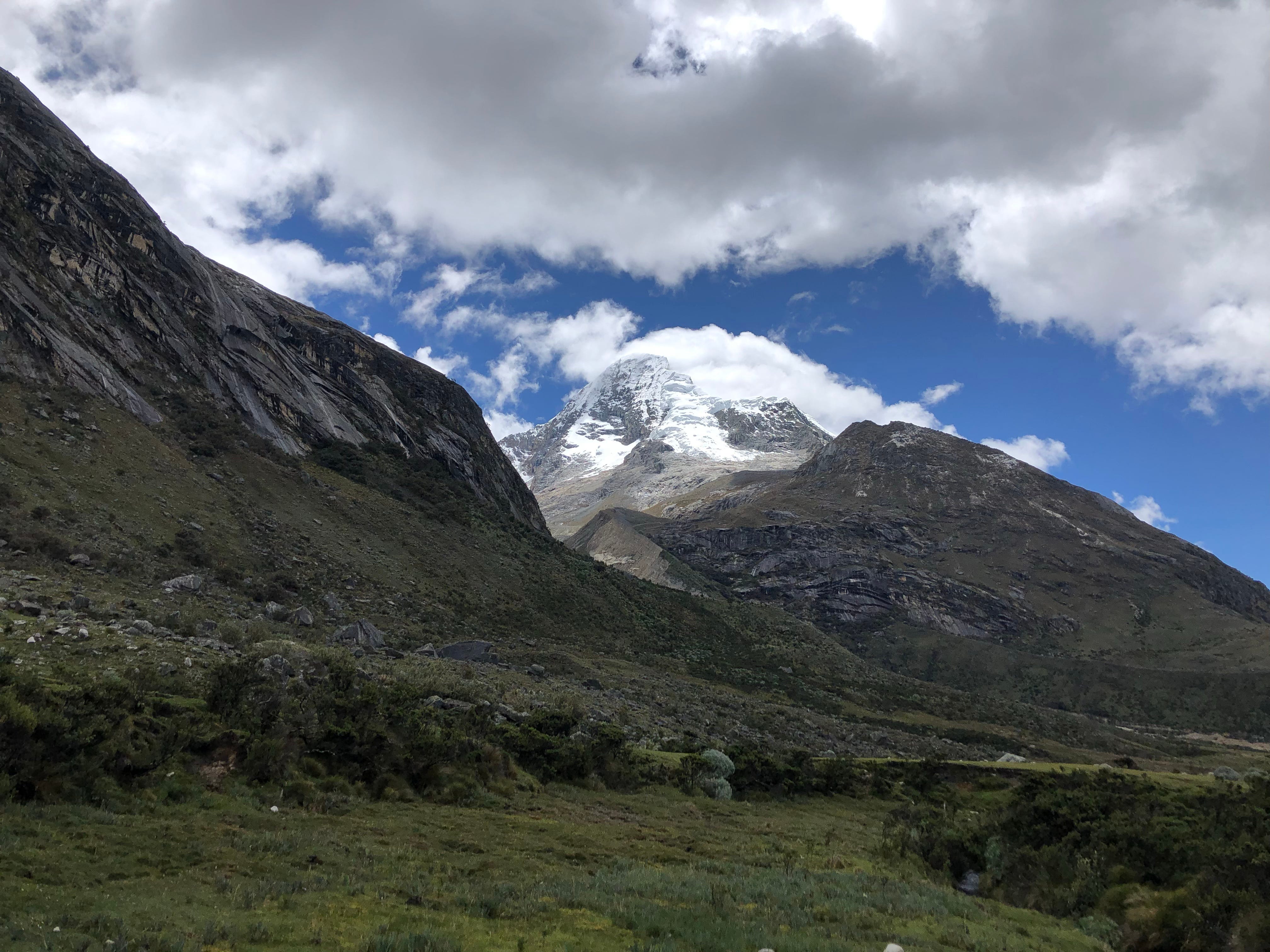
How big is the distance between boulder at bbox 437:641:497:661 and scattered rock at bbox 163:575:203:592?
13.9m

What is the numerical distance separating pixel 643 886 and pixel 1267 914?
1207 cm

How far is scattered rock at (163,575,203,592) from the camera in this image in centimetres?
3572

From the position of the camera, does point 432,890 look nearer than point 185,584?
Yes

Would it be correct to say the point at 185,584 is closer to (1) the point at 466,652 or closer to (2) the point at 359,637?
(2) the point at 359,637

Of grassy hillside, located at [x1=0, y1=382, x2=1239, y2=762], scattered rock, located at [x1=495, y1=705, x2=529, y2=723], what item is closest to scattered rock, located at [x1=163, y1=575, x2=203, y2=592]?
grassy hillside, located at [x1=0, y1=382, x2=1239, y2=762]

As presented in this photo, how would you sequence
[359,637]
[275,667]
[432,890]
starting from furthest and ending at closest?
[359,637] < [275,667] < [432,890]

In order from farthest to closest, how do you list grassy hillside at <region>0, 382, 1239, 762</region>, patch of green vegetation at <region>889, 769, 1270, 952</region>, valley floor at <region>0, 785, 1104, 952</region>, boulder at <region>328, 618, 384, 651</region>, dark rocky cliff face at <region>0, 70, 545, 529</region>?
dark rocky cliff face at <region>0, 70, 545, 529</region> < boulder at <region>328, 618, 384, 651</region> < grassy hillside at <region>0, 382, 1239, 762</region> < patch of green vegetation at <region>889, 769, 1270, 952</region> < valley floor at <region>0, 785, 1104, 952</region>

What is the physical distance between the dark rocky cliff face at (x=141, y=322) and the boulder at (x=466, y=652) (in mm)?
33921

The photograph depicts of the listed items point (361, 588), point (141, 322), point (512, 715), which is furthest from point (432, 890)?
point (141, 322)

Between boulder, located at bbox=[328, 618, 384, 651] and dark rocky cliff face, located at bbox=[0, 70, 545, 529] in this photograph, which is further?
dark rocky cliff face, located at bbox=[0, 70, 545, 529]

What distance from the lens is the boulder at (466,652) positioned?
4475 cm

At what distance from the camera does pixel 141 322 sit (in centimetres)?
6594

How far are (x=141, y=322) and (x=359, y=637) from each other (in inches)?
1895

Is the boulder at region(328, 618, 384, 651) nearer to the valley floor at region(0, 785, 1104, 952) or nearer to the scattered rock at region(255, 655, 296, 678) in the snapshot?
the scattered rock at region(255, 655, 296, 678)
